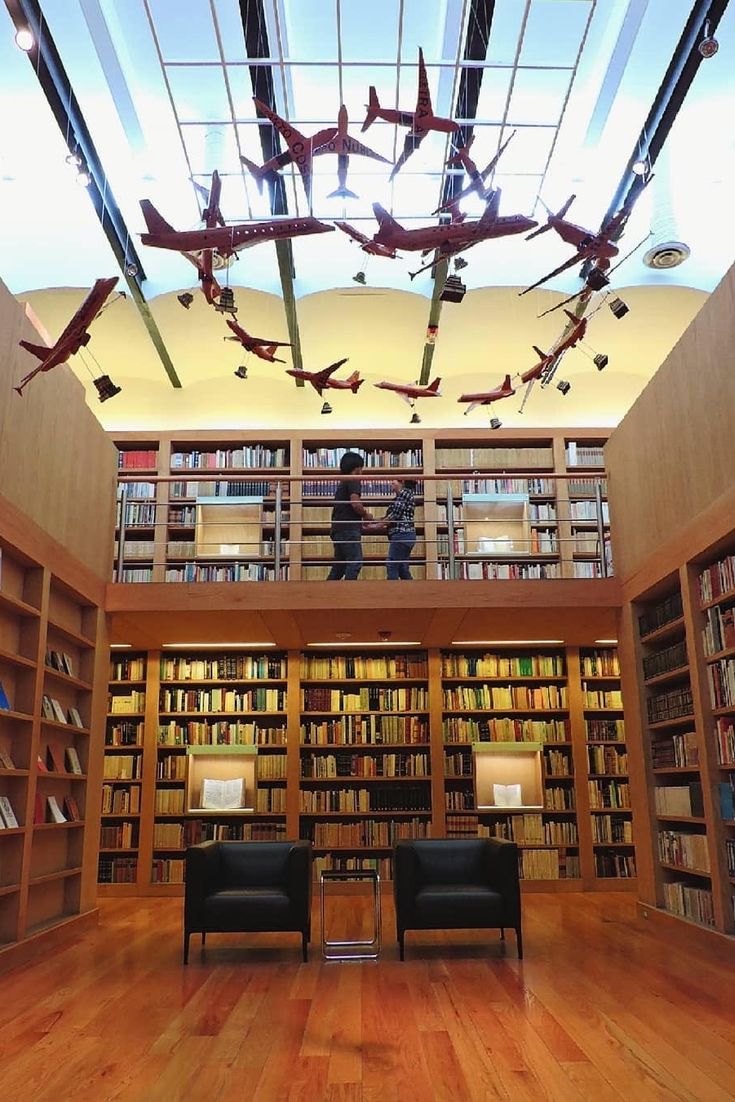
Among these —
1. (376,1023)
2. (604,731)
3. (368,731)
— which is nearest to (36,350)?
(376,1023)

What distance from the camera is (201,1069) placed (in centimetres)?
315

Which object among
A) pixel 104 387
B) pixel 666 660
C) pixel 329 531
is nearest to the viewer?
pixel 666 660

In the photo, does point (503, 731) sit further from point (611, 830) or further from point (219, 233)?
point (219, 233)

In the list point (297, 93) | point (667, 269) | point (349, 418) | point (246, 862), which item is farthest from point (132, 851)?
point (667, 269)

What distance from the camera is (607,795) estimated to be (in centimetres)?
874

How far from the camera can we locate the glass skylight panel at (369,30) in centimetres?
639

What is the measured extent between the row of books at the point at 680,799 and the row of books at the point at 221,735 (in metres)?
3.86

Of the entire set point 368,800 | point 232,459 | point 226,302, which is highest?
point 232,459

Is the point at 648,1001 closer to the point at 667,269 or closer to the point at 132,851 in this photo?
the point at 132,851

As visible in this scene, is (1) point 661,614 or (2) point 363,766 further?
(2) point 363,766

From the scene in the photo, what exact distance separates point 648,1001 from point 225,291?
181 inches

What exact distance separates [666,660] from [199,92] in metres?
5.48

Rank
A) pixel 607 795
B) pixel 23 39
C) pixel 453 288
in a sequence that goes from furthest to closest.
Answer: pixel 607 795 < pixel 453 288 < pixel 23 39

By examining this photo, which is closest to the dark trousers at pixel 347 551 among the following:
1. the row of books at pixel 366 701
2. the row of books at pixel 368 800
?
the row of books at pixel 366 701
